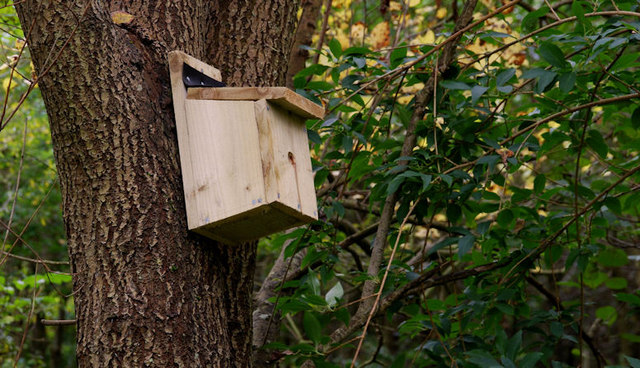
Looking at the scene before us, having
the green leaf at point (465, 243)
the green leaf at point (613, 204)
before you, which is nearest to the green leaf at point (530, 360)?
the green leaf at point (465, 243)

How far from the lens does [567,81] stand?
70.1 inches

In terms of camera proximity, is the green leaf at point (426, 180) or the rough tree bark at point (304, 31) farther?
the rough tree bark at point (304, 31)

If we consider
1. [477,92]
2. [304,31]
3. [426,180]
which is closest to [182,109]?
[426,180]

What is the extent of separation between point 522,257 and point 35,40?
1.57 meters

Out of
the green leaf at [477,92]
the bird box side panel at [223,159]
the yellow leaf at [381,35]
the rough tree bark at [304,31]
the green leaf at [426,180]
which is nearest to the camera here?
the bird box side panel at [223,159]

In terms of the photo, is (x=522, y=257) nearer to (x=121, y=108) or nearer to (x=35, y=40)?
(x=121, y=108)

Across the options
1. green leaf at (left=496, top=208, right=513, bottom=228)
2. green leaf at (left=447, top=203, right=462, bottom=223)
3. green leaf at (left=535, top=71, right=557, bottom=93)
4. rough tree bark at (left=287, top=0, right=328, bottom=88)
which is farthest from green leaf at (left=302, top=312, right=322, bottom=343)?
rough tree bark at (left=287, top=0, right=328, bottom=88)

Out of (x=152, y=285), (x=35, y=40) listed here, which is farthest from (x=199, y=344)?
(x=35, y=40)

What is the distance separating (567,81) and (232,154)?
946 millimetres

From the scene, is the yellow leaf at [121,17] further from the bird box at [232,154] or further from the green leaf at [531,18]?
the green leaf at [531,18]

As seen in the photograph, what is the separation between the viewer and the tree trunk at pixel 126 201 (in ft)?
4.58

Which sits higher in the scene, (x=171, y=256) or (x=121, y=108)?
(x=121, y=108)

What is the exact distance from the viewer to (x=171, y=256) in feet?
4.77

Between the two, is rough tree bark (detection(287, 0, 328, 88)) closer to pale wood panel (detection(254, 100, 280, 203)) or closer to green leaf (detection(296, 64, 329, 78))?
green leaf (detection(296, 64, 329, 78))
